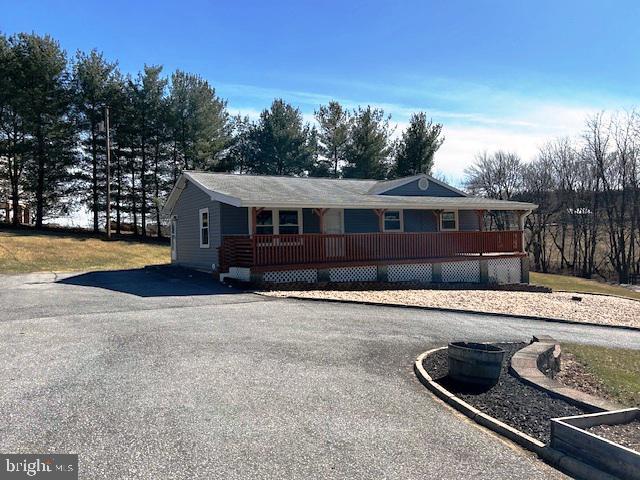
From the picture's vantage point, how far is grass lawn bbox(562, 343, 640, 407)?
5.73 metres

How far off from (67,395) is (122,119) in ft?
108

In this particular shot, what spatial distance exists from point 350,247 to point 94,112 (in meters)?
25.0

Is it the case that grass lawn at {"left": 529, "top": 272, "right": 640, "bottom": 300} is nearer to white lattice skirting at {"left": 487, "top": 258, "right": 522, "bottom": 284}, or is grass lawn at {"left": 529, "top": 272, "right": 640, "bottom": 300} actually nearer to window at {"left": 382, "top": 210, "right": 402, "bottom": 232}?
white lattice skirting at {"left": 487, "top": 258, "right": 522, "bottom": 284}

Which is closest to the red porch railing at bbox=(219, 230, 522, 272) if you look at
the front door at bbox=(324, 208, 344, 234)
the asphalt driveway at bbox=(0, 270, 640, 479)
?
the front door at bbox=(324, 208, 344, 234)

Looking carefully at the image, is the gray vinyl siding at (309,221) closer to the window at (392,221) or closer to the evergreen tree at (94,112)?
the window at (392,221)

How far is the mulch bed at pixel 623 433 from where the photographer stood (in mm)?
3809

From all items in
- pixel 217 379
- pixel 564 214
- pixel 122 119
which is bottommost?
pixel 217 379

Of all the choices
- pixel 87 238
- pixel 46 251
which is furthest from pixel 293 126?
pixel 46 251

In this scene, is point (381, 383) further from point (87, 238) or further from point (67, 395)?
point (87, 238)

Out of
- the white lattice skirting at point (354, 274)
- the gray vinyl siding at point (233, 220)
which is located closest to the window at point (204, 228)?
the gray vinyl siding at point (233, 220)

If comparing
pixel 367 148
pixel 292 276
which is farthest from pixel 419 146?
pixel 292 276

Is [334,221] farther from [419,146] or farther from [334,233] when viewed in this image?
[419,146]

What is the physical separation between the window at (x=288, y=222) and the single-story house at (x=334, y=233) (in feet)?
0.12

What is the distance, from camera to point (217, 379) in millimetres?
5473
